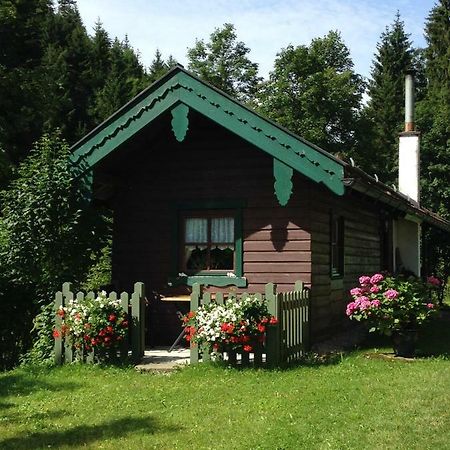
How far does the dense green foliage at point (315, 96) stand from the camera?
44.6 metres

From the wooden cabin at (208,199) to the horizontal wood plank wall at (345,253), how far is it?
49mm

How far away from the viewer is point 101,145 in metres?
10.9

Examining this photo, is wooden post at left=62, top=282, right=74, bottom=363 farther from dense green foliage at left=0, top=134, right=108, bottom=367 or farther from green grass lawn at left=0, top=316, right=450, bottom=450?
dense green foliage at left=0, top=134, right=108, bottom=367

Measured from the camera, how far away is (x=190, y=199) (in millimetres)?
11891

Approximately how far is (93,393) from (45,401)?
23.0 inches

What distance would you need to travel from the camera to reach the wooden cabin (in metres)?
10.4

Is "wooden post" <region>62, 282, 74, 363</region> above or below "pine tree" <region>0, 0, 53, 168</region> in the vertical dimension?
below

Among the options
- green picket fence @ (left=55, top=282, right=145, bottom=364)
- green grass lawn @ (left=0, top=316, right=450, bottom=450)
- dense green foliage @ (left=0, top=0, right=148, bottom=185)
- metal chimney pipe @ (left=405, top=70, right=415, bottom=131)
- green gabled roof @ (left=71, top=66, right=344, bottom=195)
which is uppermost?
dense green foliage @ (left=0, top=0, right=148, bottom=185)

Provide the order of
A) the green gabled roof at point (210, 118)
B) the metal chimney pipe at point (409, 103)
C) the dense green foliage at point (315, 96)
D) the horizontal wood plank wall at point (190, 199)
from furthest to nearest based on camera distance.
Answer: the dense green foliage at point (315, 96) < the metal chimney pipe at point (409, 103) < the horizontal wood plank wall at point (190, 199) < the green gabled roof at point (210, 118)

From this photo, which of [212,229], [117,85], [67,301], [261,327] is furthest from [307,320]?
[117,85]

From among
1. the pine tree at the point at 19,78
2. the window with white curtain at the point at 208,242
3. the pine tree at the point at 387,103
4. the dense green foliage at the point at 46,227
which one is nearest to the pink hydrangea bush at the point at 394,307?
the window with white curtain at the point at 208,242

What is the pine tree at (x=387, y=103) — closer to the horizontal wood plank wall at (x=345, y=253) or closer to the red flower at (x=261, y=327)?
the horizontal wood plank wall at (x=345, y=253)

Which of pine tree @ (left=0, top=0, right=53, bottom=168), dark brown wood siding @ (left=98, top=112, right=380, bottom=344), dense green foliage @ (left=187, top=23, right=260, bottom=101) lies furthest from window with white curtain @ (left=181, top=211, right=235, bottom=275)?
dense green foliage @ (left=187, top=23, right=260, bottom=101)

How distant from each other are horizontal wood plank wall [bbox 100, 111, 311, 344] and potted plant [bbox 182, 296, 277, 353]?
7.52ft
